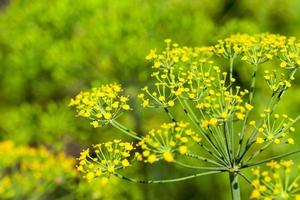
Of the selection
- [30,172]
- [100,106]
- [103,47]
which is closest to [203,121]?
[100,106]

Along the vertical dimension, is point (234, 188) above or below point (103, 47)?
below

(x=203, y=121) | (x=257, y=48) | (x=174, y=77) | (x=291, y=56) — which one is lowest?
(x=203, y=121)

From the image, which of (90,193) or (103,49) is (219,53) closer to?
(90,193)

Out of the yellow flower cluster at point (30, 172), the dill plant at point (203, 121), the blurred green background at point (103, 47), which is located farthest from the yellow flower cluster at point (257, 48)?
the blurred green background at point (103, 47)

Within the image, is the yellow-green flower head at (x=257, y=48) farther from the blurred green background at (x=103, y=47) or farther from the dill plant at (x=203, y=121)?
the blurred green background at (x=103, y=47)

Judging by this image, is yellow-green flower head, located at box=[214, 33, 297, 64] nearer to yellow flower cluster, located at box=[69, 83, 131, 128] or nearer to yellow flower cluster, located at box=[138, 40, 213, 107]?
yellow flower cluster, located at box=[138, 40, 213, 107]

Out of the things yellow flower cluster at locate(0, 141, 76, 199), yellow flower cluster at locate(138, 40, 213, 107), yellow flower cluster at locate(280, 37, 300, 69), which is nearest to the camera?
yellow flower cluster at locate(138, 40, 213, 107)

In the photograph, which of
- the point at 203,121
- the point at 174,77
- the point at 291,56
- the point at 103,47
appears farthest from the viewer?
the point at 103,47

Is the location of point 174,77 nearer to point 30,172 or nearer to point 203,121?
point 203,121

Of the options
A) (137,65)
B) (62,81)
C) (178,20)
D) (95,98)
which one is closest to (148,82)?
(137,65)

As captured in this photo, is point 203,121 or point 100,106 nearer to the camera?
point 203,121

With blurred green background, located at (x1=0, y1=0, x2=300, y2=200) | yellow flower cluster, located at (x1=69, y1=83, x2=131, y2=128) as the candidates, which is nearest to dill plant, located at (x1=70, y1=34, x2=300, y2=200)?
yellow flower cluster, located at (x1=69, y1=83, x2=131, y2=128)
